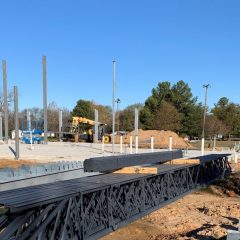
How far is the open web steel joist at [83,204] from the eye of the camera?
5738mm

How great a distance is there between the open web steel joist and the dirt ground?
10.9 inches

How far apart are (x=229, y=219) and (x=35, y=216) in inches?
228

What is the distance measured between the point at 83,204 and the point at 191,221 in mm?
3741

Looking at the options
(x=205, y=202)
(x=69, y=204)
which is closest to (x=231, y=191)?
(x=205, y=202)

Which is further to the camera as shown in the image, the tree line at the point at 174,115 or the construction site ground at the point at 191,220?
the tree line at the point at 174,115

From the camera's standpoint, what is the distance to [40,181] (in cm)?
1131

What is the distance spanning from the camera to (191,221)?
10.1 m

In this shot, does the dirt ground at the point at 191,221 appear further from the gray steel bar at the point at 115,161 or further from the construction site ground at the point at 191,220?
the gray steel bar at the point at 115,161

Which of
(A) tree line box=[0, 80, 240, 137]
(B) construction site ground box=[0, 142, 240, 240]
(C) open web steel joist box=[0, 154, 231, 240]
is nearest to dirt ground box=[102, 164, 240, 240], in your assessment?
(B) construction site ground box=[0, 142, 240, 240]

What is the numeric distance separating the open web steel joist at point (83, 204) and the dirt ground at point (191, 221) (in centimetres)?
28

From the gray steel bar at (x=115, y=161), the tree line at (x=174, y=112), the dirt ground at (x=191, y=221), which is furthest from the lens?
the tree line at (x=174, y=112)

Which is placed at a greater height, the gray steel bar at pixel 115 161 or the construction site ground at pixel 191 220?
the gray steel bar at pixel 115 161

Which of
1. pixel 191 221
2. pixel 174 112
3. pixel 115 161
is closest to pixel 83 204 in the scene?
pixel 115 161

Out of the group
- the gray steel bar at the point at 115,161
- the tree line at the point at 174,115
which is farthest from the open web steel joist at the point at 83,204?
the tree line at the point at 174,115
